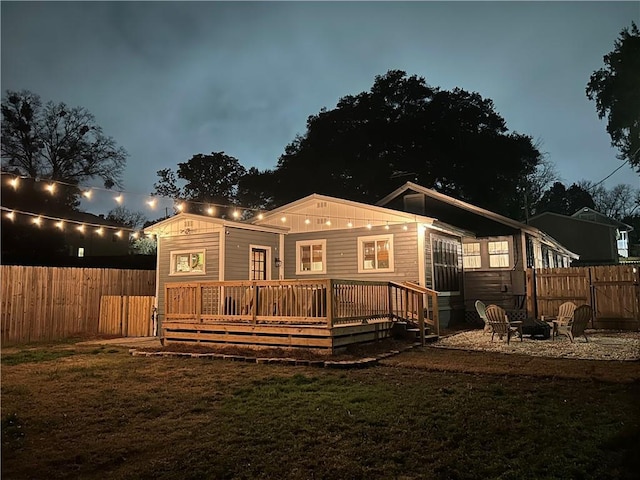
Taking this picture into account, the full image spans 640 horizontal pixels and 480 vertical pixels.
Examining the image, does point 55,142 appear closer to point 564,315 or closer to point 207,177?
point 207,177

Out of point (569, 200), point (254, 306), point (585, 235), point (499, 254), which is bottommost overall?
point (254, 306)

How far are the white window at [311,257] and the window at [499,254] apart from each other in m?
6.16

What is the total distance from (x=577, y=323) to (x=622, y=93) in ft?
50.2

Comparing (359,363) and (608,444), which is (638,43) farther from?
(608,444)

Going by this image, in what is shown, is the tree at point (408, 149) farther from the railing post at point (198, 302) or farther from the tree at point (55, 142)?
the railing post at point (198, 302)

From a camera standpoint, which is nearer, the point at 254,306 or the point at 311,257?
the point at 254,306

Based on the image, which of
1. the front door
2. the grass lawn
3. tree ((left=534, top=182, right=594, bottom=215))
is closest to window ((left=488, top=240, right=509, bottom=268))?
the front door

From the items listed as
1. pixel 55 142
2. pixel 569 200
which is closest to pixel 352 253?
pixel 55 142

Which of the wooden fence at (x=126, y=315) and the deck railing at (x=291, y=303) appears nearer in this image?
the deck railing at (x=291, y=303)

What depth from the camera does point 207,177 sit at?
37906 mm

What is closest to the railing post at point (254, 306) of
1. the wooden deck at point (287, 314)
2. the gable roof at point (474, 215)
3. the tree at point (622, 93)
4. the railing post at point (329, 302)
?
the wooden deck at point (287, 314)

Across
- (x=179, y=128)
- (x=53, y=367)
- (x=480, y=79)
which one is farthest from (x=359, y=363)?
(x=179, y=128)

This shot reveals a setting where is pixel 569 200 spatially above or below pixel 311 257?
above

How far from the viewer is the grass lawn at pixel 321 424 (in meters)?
3.58
